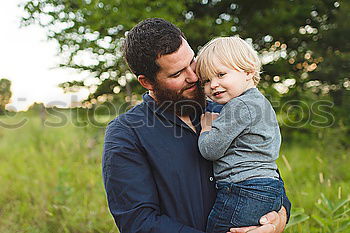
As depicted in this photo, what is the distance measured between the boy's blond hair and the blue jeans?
538mm

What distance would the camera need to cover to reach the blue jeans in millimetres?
1719

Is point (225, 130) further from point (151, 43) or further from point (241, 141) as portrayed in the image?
point (151, 43)

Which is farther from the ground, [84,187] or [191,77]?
[191,77]

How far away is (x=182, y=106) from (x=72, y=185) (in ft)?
10.1

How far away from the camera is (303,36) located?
693cm

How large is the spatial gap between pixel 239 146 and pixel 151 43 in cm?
68

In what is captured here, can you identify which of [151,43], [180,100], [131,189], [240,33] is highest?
[240,33]

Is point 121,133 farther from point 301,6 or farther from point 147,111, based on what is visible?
point 301,6

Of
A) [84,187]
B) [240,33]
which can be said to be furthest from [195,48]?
[84,187]

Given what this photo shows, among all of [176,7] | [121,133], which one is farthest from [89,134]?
[121,133]

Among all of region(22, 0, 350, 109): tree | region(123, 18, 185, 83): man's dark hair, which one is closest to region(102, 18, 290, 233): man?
region(123, 18, 185, 83): man's dark hair

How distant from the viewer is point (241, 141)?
1.76 m

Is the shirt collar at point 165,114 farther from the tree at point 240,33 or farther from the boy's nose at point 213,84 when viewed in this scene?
the tree at point 240,33

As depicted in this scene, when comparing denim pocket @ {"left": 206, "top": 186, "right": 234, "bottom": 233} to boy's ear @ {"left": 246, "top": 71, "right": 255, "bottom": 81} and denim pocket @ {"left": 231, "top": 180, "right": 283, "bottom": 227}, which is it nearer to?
denim pocket @ {"left": 231, "top": 180, "right": 283, "bottom": 227}
